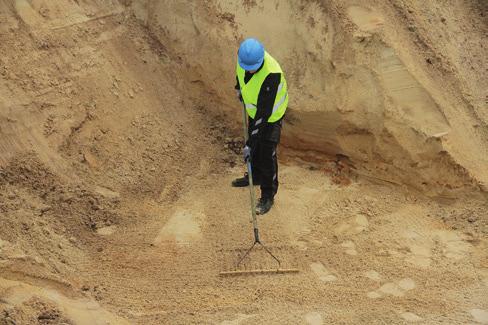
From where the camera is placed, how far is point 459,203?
6.26 metres

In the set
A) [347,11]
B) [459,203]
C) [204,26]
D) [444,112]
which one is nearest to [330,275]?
[459,203]

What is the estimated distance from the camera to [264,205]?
6227 mm

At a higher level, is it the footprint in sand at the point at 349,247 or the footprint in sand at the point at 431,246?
the footprint in sand at the point at 349,247

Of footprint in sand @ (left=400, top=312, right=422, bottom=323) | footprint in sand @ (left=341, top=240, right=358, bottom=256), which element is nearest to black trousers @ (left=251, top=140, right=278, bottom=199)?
footprint in sand @ (left=341, top=240, right=358, bottom=256)

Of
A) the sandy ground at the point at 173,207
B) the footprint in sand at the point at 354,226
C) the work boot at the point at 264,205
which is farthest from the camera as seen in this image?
the work boot at the point at 264,205

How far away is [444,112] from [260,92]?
79.8 inches

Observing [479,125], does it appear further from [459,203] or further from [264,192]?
[264,192]

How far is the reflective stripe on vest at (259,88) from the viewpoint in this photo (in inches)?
220

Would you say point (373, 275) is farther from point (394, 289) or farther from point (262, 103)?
point (262, 103)

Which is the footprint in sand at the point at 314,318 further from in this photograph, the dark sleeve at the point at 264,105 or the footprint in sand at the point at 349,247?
the dark sleeve at the point at 264,105

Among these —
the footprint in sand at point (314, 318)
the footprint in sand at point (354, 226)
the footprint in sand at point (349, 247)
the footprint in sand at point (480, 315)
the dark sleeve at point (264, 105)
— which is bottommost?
the footprint in sand at point (480, 315)

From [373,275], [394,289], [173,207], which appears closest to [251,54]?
[173,207]

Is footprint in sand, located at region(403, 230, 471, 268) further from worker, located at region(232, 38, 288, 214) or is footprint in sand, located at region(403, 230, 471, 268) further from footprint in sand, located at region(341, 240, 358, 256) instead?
worker, located at region(232, 38, 288, 214)

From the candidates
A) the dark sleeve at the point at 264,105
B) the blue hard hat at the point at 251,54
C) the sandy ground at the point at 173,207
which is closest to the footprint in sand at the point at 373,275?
the sandy ground at the point at 173,207
